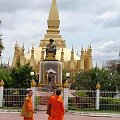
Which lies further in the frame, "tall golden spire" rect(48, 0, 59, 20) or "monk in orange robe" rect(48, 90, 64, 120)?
"tall golden spire" rect(48, 0, 59, 20)

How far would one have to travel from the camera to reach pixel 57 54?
2210 inches

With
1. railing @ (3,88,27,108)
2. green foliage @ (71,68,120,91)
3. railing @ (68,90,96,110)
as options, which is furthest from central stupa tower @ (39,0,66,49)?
railing @ (68,90,96,110)

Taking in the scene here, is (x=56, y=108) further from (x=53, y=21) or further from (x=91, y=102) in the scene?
(x=53, y=21)

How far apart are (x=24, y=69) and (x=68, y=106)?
30.8ft

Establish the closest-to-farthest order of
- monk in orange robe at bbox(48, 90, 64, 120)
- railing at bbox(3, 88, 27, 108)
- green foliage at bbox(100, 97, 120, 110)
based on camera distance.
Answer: monk in orange robe at bbox(48, 90, 64, 120)
green foliage at bbox(100, 97, 120, 110)
railing at bbox(3, 88, 27, 108)

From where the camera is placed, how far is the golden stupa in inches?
2127

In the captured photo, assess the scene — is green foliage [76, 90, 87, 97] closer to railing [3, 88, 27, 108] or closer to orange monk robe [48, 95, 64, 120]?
railing [3, 88, 27, 108]

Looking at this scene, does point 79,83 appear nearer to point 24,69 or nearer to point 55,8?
point 24,69

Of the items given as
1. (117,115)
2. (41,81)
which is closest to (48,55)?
(41,81)

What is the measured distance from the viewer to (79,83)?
121 ft

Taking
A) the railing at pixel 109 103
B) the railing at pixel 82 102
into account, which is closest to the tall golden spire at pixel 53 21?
the railing at pixel 82 102

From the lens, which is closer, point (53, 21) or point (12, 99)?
point (12, 99)

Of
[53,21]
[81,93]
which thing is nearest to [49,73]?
[81,93]

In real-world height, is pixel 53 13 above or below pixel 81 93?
above
